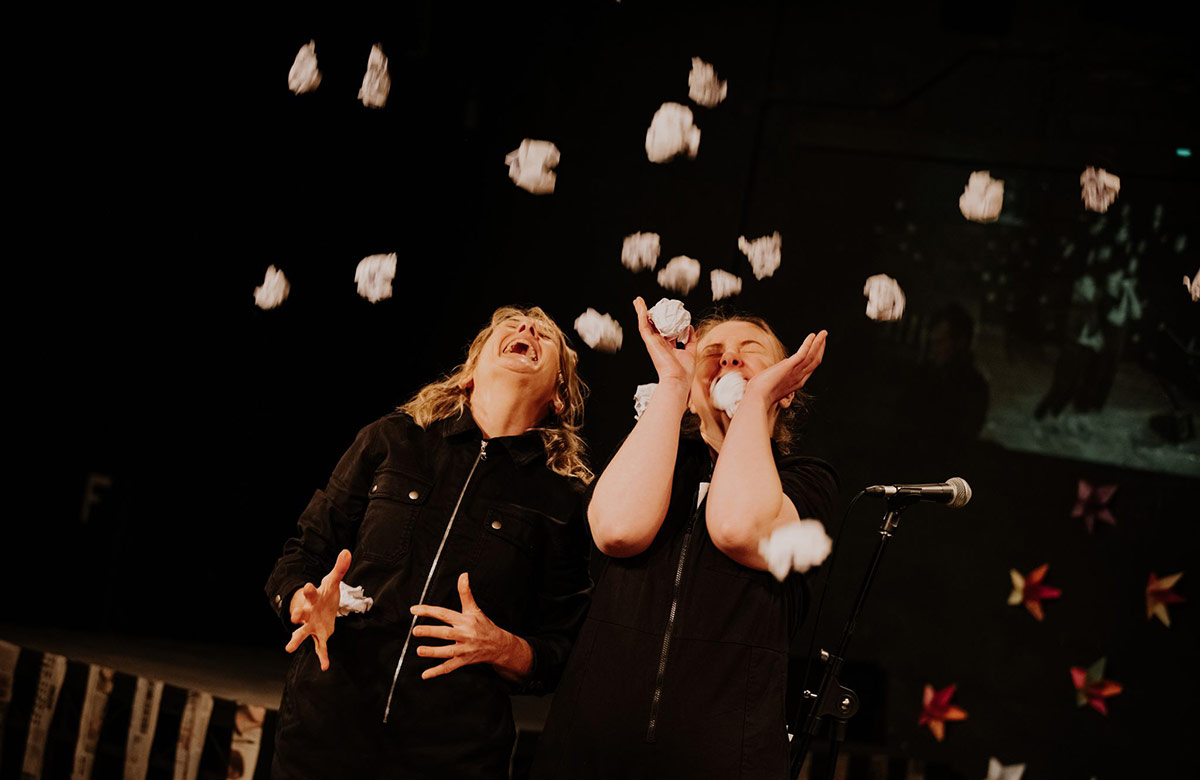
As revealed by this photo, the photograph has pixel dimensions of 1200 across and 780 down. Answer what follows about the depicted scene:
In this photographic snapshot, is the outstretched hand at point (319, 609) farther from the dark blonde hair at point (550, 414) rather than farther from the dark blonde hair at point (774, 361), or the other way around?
the dark blonde hair at point (774, 361)

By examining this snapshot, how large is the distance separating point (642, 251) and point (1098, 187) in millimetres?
1762

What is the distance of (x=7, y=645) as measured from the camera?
315 cm

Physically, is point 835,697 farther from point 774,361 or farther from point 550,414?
point 550,414

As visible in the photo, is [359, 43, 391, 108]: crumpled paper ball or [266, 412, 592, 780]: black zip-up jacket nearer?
[266, 412, 592, 780]: black zip-up jacket

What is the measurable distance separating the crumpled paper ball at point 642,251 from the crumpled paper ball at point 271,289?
1.29 metres

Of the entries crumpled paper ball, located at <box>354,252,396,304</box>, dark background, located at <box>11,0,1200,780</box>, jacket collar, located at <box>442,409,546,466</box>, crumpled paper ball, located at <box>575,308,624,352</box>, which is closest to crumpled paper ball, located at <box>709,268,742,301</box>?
dark background, located at <box>11,0,1200,780</box>

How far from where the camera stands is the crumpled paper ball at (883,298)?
13.2 ft

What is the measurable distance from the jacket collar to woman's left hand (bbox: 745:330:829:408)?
511mm

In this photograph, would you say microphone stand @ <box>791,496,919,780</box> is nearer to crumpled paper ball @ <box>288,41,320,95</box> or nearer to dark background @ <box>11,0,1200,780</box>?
dark background @ <box>11,0,1200,780</box>

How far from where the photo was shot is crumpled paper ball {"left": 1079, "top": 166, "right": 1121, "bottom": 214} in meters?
3.99

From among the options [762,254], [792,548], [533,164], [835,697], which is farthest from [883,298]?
[792,548]

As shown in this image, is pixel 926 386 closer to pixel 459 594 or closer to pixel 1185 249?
pixel 1185 249

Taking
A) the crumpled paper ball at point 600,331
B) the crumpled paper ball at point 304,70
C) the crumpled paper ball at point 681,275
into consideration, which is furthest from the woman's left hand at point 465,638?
the crumpled paper ball at point 304,70

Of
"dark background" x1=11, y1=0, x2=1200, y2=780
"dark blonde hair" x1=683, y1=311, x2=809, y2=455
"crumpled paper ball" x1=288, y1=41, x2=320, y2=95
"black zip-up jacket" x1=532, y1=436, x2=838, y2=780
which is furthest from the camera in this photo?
"dark background" x1=11, y1=0, x2=1200, y2=780
